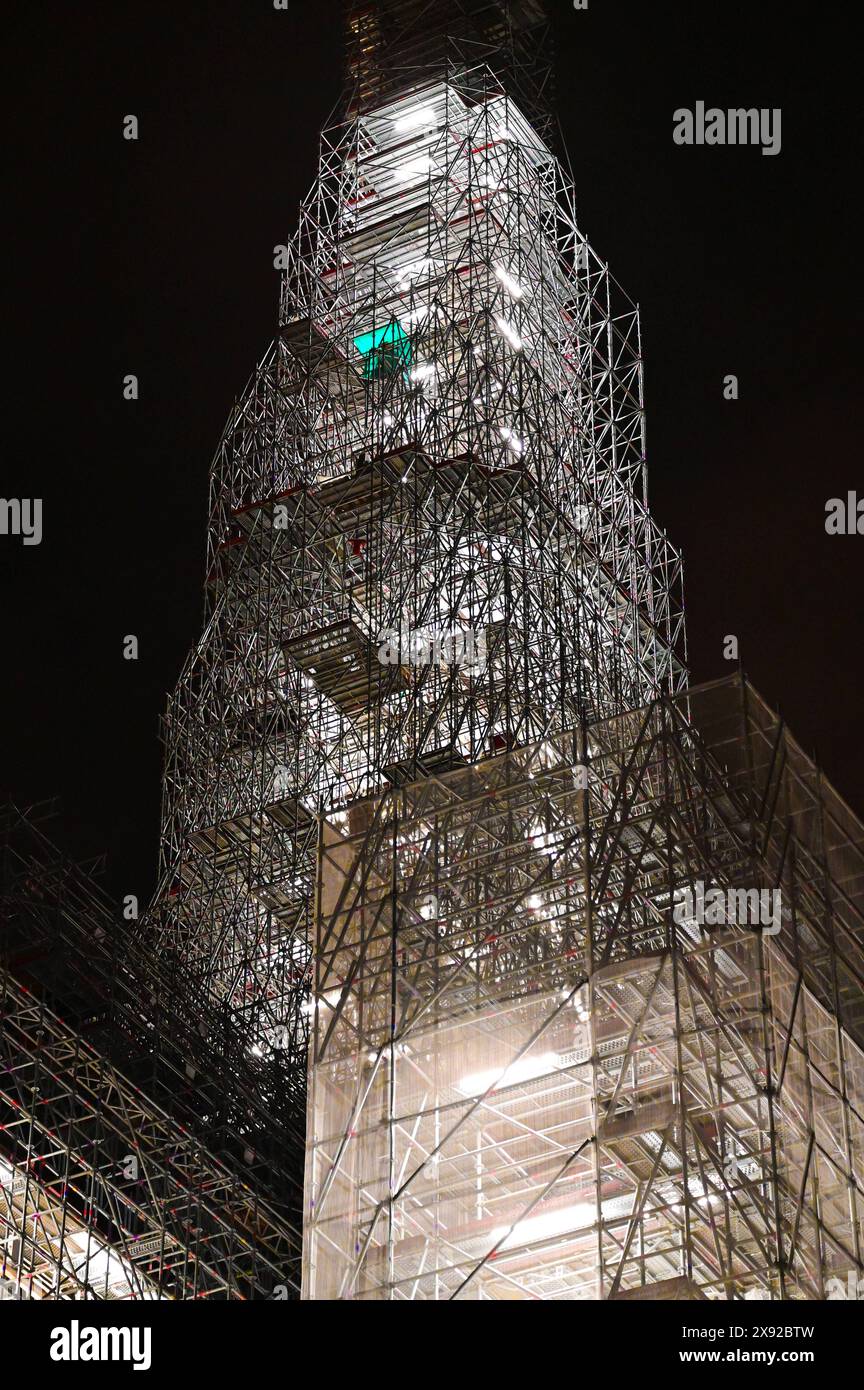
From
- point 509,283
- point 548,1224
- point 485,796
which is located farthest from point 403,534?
point 548,1224

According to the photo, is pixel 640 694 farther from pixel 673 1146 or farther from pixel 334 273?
pixel 673 1146

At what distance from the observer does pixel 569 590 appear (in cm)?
3591

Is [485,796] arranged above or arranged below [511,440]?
below

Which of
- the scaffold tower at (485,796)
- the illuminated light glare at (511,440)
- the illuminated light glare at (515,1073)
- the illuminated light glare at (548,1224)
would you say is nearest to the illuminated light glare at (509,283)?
the scaffold tower at (485,796)

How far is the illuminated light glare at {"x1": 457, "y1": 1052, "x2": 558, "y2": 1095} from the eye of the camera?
82.4 feet

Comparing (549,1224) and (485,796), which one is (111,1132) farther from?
(549,1224)

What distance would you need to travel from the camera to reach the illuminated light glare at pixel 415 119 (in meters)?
43.1

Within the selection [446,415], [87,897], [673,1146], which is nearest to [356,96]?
[446,415]

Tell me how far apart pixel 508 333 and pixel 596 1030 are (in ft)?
52.3

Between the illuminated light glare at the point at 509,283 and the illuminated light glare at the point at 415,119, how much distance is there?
5.38 metres

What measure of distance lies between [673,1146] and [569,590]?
545 inches

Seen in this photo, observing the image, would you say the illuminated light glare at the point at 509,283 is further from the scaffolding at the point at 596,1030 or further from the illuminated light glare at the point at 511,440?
the scaffolding at the point at 596,1030

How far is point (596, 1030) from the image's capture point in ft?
81.4
